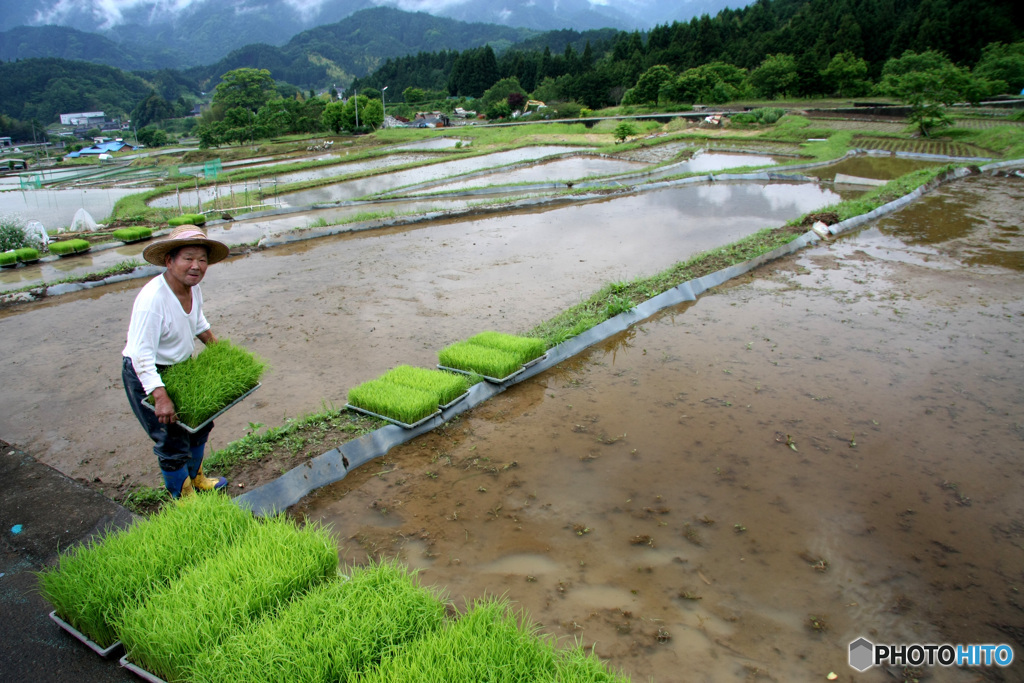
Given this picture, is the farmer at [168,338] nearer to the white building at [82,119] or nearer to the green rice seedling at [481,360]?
the green rice seedling at [481,360]

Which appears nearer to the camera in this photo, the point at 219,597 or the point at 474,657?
the point at 474,657

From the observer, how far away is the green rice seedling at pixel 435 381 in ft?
15.3

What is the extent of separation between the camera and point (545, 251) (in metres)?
9.84

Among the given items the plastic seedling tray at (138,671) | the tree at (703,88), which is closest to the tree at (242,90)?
the tree at (703,88)

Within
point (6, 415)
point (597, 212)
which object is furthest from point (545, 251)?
point (6, 415)

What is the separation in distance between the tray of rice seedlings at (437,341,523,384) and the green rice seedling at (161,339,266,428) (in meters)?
1.98

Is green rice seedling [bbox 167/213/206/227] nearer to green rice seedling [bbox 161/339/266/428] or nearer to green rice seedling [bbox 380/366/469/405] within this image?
green rice seedling [bbox 380/366/469/405]

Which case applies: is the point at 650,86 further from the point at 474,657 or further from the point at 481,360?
the point at 474,657

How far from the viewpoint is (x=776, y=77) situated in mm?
44188

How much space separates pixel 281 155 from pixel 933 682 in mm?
35664

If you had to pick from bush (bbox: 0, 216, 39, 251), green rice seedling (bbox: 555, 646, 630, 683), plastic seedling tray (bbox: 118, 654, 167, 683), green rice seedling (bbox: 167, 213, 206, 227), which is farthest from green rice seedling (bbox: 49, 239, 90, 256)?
green rice seedling (bbox: 555, 646, 630, 683)

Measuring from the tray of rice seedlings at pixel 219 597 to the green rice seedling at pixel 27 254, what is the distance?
1031cm

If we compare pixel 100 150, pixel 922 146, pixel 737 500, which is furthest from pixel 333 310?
pixel 100 150

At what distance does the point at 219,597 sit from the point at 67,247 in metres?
10.9
